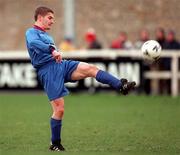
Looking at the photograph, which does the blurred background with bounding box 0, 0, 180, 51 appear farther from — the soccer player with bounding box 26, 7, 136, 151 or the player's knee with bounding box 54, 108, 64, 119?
the player's knee with bounding box 54, 108, 64, 119

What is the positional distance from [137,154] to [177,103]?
10.1 metres

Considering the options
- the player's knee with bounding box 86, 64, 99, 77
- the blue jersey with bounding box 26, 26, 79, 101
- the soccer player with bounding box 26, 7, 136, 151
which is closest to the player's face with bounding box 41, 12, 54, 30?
the soccer player with bounding box 26, 7, 136, 151

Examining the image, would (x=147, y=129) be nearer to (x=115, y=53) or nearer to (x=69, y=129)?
(x=69, y=129)

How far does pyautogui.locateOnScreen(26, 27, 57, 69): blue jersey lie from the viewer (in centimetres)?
1089

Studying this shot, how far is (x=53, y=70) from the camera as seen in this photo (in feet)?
36.1

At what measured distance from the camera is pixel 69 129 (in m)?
14.1

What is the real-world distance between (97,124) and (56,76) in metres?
4.04

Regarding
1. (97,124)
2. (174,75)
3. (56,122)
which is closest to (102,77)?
(56,122)

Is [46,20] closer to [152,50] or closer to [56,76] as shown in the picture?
[56,76]

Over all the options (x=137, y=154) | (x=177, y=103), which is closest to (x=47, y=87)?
(x=137, y=154)

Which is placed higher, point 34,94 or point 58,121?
point 58,121

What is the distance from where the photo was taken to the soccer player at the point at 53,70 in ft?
35.8

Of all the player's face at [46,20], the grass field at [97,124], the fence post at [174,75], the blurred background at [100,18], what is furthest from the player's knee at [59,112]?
the blurred background at [100,18]

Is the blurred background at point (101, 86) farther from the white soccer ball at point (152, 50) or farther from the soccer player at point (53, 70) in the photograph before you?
the white soccer ball at point (152, 50)
